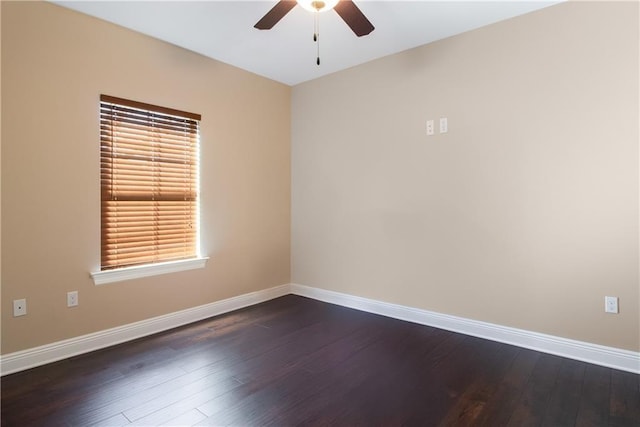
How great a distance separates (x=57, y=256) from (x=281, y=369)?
178 centimetres

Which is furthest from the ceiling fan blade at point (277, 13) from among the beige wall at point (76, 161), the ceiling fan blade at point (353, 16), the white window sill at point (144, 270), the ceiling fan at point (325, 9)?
the white window sill at point (144, 270)

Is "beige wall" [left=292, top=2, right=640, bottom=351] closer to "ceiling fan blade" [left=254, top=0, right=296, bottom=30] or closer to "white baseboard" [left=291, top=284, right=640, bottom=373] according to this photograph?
"white baseboard" [left=291, top=284, right=640, bottom=373]

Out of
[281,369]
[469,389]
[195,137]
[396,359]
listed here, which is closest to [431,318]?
[396,359]

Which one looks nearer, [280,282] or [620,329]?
[620,329]

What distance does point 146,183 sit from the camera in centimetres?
297

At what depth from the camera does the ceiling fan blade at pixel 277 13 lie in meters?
1.99

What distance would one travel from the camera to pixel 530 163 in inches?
103

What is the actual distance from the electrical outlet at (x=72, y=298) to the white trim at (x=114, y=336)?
25cm

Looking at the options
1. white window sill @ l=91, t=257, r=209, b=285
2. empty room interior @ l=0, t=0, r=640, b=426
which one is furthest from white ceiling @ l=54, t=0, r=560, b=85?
white window sill @ l=91, t=257, r=209, b=285

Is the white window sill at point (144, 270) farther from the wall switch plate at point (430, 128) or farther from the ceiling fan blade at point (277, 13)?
the wall switch plate at point (430, 128)

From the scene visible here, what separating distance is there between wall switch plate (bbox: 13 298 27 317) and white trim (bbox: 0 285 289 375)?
0.26 meters

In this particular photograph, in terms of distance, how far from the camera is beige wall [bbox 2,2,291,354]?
90.7 inches

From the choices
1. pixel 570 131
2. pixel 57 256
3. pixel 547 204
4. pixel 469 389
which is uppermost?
pixel 570 131

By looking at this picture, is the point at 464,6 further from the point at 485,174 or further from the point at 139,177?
the point at 139,177
